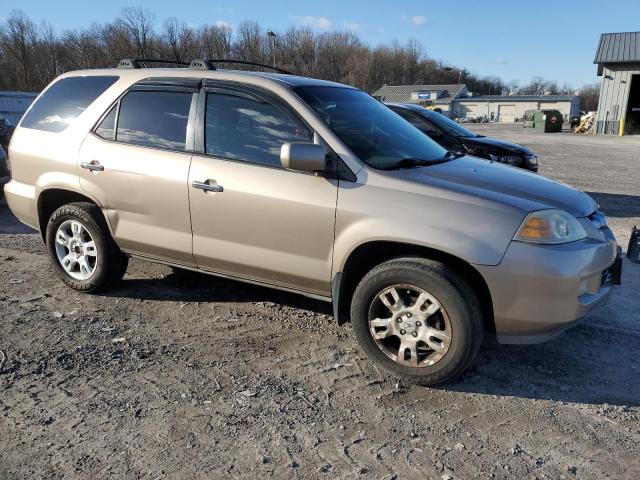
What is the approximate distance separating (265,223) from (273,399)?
1.17 metres

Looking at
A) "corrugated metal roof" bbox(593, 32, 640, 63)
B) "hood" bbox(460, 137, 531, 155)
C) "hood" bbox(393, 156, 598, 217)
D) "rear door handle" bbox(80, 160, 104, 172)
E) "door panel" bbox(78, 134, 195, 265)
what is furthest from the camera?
"corrugated metal roof" bbox(593, 32, 640, 63)

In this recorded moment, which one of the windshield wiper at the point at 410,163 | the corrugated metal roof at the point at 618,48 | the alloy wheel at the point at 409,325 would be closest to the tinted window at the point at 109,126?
the windshield wiper at the point at 410,163

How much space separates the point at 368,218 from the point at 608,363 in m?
1.99

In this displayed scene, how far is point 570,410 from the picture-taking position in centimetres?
303

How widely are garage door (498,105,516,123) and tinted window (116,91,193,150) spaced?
8974 cm

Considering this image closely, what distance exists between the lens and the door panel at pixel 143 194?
3867mm

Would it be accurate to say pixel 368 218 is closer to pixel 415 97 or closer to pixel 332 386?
pixel 332 386

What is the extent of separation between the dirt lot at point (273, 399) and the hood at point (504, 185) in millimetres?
1112

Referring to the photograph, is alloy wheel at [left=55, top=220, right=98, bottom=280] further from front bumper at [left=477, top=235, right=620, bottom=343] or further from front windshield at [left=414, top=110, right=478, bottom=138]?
front windshield at [left=414, top=110, right=478, bottom=138]

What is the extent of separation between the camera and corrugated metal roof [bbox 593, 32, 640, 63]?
1235 inches

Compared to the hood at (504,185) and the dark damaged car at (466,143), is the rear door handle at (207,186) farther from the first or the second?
the dark damaged car at (466,143)

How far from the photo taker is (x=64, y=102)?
4551mm

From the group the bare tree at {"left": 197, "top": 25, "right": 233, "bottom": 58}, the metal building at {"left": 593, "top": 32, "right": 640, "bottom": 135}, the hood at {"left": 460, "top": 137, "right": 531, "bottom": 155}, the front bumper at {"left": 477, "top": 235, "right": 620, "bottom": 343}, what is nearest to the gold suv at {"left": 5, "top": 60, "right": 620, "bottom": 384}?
the front bumper at {"left": 477, "top": 235, "right": 620, "bottom": 343}

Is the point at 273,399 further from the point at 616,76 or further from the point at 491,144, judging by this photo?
the point at 616,76
